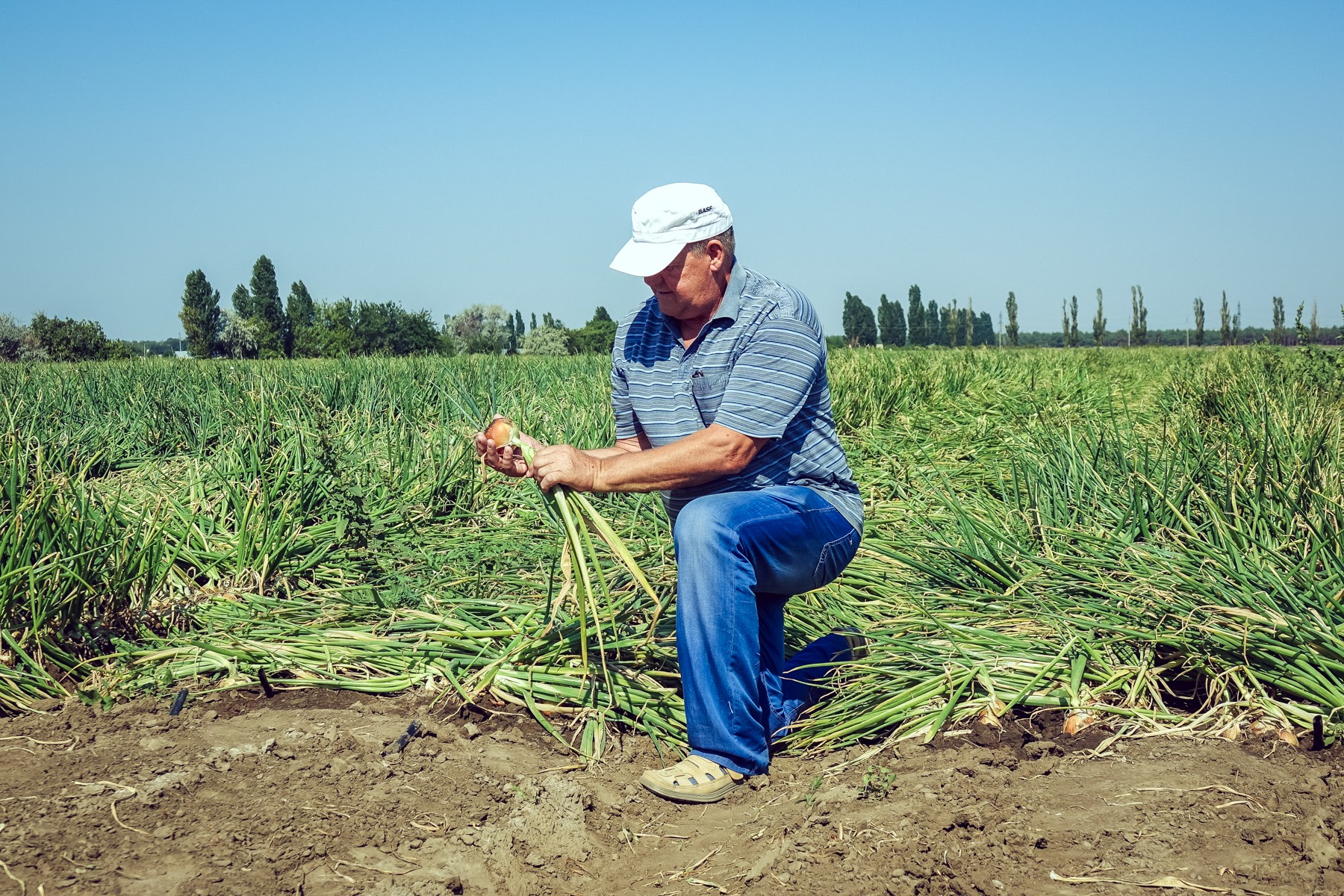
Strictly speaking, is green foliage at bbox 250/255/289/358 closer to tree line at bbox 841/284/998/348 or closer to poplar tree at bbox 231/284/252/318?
poplar tree at bbox 231/284/252/318

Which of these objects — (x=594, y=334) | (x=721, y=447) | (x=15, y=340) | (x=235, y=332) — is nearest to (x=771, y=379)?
(x=721, y=447)

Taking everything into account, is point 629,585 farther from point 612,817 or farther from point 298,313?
point 298,313

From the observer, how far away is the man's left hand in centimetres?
228

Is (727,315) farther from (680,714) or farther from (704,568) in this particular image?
(680,714)

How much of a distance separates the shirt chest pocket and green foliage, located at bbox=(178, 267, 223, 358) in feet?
205

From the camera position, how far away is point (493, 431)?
7.95 ft

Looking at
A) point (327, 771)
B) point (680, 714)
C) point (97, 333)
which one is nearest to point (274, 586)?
point (327, 771)

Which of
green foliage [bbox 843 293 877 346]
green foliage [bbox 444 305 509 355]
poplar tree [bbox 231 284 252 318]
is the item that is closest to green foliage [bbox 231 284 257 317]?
poplar tree [bbox 231 284 252 318]

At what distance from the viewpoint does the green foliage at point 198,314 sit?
195ft

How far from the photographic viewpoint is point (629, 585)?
10.7ft

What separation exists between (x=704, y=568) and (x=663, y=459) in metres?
0.26

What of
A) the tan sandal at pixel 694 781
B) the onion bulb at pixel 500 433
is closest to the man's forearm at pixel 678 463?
the onion bulb at pixel 500 433

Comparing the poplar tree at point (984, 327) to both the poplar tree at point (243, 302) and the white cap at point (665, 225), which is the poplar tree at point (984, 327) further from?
the white cap at point (665, 225)

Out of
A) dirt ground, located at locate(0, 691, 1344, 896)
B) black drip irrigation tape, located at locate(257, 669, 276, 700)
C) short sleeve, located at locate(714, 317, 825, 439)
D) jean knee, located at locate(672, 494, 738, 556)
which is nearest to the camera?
dirt ground, located at locate(0, 691, 1344, 896)
